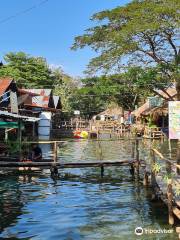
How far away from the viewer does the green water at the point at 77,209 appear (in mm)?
11727

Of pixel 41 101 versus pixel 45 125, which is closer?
pixel 45 125

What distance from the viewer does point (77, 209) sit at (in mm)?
14289

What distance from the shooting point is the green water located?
11727 mm

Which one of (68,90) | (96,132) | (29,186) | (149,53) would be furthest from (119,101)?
(29,186)

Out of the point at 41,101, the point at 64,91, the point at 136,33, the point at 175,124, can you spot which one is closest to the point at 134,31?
the point at 136,33

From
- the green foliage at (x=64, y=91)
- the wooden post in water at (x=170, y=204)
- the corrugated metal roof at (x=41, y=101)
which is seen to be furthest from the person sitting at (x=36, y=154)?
the green foliage at (x=64, y=91)

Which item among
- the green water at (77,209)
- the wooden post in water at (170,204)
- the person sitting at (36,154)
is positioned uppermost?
the person sitting at (36,154)

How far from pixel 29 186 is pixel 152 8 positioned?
15847 mm

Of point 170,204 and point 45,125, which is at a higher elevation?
point 45,125

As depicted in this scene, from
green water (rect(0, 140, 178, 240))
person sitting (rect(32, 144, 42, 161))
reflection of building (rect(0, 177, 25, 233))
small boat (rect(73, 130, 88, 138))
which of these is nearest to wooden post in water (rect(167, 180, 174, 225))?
green water (rect(0, 140, 178, 240))

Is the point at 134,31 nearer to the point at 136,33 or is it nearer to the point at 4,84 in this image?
the point at 136,33

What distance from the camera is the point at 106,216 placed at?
13.4 m

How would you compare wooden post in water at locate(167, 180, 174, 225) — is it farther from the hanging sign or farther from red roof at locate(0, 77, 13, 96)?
red roof at locate(0, 77, 13, 96)

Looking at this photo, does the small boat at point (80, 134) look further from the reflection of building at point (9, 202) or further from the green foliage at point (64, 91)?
the reflection of building at point (9, 202)
